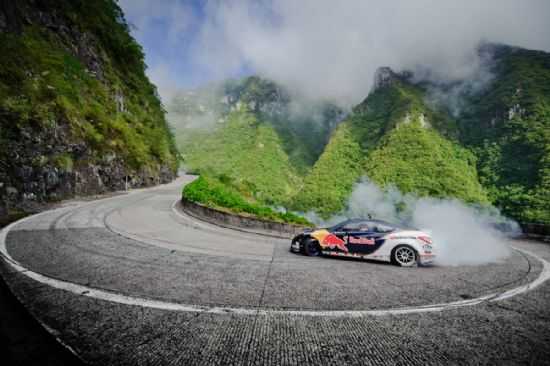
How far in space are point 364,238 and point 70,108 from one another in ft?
78.1

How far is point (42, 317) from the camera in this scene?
3096 mm

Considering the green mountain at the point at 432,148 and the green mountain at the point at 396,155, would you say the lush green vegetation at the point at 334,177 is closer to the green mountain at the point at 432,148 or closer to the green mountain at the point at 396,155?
the green mountain at the point at 396,155

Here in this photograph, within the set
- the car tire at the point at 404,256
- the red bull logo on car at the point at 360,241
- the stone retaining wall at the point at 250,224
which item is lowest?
the stone retaining wall at the point at 250,224

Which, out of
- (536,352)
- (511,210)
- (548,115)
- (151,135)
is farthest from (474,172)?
(536,352)

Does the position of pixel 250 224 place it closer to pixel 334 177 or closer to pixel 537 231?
pixel 537 231

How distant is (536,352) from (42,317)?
18.8ft

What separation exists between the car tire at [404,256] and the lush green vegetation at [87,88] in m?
19.1

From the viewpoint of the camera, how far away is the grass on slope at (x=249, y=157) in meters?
110

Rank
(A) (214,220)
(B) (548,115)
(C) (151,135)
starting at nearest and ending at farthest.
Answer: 1. (A) (214,220)
2. (C) (151,135)
3. (B) (548,115)

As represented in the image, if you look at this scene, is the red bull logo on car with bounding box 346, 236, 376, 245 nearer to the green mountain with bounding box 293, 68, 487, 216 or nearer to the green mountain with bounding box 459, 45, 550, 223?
the green mountain with bounding box 459, 45, 550, 223

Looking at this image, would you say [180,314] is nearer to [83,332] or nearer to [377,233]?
[83,332]

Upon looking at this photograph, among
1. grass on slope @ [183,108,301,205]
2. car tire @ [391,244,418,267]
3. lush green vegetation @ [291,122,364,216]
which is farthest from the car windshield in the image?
grass on slope @ [183,108,301,205]

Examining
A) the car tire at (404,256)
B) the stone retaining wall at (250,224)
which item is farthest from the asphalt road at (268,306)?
the stone retaining wall at (250,224)

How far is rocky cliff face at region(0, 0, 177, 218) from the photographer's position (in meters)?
14.7
